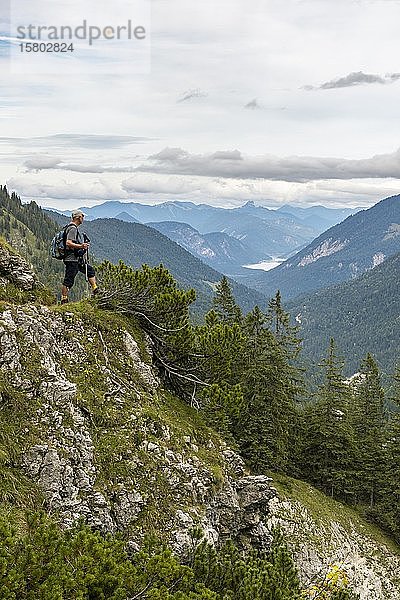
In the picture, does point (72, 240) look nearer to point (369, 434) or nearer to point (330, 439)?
point (330, 439)

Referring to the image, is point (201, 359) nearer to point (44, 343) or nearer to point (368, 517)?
point (44, 343)

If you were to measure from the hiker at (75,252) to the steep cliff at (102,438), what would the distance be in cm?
106

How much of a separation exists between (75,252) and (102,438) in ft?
21.3

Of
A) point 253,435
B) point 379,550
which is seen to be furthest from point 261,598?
point 379,550

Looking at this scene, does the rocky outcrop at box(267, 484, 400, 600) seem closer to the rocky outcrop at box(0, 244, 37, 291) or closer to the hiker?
the hiker

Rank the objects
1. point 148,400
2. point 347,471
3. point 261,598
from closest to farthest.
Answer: point 261,598, point 148,400, point 347,471

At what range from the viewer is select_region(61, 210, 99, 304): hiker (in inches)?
686

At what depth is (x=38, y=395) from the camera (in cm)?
1448

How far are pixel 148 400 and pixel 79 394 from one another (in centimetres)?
308

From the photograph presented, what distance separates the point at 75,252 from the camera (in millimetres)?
17859

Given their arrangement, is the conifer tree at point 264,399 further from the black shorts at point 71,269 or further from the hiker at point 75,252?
the black shorts at point 71,269

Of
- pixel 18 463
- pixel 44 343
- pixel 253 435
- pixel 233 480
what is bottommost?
pixel 253 435

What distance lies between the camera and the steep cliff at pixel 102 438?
13.4m

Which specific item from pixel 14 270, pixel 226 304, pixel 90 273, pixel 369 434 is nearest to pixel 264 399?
pixel 226 304
